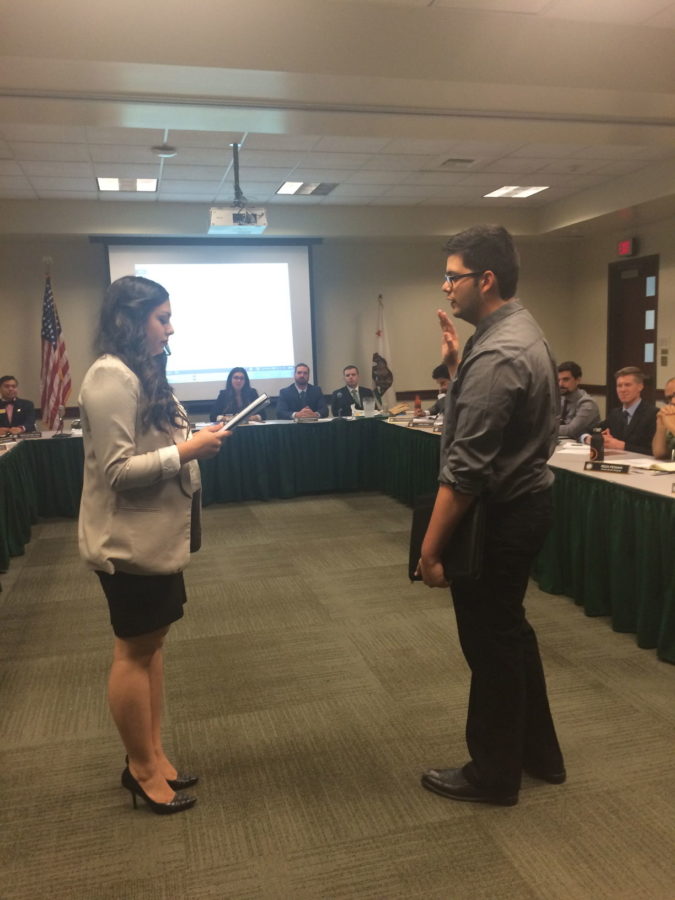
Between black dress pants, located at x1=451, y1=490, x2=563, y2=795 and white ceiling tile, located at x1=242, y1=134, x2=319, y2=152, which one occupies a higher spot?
white ceiling tile, located at x1=242, y1=134, x2=319, y2=152

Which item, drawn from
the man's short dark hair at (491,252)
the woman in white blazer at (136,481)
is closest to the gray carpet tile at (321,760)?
the woman in white blazer at (136,481)

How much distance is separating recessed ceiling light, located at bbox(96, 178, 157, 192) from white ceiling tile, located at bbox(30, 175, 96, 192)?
0.10m

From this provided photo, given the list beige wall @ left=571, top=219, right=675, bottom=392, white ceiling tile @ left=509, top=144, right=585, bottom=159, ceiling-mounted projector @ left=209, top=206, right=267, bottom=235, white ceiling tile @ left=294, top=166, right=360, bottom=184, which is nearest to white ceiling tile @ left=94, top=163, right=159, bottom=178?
ceiling-mounted projector @ left=209, top=206, right=267, bottom=235

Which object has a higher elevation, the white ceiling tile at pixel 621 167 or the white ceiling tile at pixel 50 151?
the white ceiling tile at pixel 50 151

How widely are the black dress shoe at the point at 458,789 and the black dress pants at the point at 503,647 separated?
20mm

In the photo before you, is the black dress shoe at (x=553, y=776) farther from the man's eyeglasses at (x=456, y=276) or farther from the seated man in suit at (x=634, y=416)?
the seated man in suit at (x=634, y=416)

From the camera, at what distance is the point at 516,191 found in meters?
7.52

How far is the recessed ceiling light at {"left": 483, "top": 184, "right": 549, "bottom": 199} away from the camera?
732 centimetres

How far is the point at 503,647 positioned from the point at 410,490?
4066mm

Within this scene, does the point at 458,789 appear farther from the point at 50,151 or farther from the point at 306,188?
the point at 306,188

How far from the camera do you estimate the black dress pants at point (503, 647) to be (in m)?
1.71

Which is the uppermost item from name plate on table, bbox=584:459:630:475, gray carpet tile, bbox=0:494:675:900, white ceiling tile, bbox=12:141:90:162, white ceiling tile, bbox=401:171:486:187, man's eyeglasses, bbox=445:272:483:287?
white ceiling tile, bbox=12:141:90:162

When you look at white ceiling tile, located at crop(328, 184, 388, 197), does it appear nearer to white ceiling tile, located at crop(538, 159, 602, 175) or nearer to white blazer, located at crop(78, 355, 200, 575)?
white ceiling tile, located at crop(538, 159, 602, 175)

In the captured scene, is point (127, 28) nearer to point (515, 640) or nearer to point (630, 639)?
point (515, 640)
